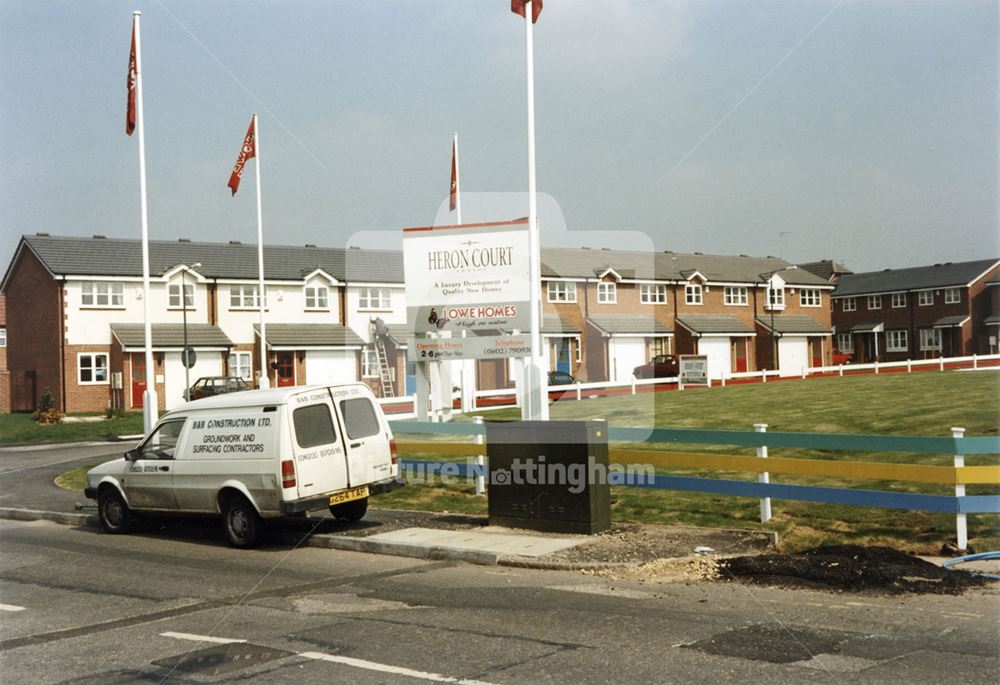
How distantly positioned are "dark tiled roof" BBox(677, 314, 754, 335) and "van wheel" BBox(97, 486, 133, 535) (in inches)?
1984

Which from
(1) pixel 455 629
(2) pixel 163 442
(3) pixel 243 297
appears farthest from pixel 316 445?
(3) pixel 243 297

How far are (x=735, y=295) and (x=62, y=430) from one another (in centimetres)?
4410

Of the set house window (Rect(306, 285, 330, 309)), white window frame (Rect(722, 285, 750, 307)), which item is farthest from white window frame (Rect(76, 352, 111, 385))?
white window frame (Rect(722, 285, 750, 307))

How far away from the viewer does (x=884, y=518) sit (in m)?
13.0

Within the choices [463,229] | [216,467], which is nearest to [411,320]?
[463,229]

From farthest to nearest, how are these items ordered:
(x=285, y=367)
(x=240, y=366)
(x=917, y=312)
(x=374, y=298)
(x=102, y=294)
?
1. (x=917, y=312)
2. (x=374, y=298)
3. (x=240, y=366)
4. (x=285, y=367)
5. (x=102, y=294)

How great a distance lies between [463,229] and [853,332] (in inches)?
2945

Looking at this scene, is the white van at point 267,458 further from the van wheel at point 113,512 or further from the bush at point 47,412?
the bush at point 47,412

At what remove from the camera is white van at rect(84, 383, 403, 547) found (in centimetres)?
1283

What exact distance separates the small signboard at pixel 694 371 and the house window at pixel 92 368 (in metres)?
29.1

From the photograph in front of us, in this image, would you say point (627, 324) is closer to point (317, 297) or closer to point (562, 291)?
point (562, 291)

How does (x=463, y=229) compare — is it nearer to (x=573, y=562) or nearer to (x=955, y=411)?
(x=573, y=562)

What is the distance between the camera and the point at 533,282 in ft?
51.3

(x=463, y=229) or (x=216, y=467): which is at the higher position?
(x=463, y=229)
